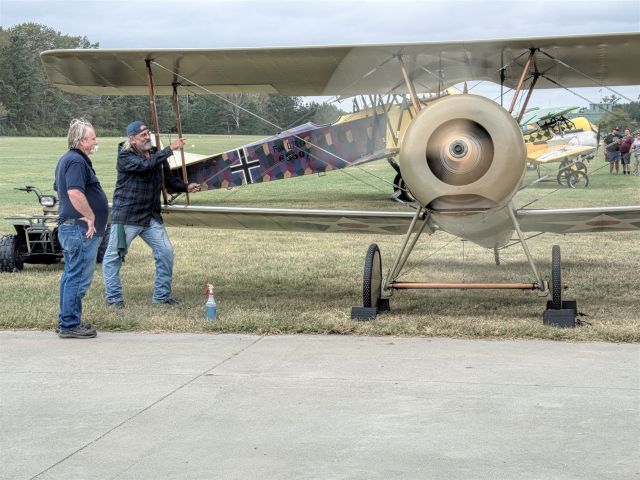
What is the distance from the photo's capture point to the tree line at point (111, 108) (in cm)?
884

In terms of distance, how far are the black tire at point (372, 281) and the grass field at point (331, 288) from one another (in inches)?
7.7

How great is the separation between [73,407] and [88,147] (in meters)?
2.70

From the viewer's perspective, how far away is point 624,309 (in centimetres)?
748

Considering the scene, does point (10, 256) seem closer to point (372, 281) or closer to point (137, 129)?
point (137, 129)

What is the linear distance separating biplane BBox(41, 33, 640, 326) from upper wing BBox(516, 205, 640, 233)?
2cm

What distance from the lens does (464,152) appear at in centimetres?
659

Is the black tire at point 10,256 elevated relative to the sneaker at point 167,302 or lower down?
A: elevated

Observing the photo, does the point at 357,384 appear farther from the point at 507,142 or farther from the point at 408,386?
the point at 507,142

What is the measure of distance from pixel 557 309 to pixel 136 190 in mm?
3752

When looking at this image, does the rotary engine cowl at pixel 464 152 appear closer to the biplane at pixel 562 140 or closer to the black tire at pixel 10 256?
the black tire at pixel 10 256

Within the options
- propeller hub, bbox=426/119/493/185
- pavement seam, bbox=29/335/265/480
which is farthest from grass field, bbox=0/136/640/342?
propeller hub, bbox=426/119/493/185

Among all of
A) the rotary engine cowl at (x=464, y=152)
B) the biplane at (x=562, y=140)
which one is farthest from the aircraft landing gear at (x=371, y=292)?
the biplane at (x=562, y=140)

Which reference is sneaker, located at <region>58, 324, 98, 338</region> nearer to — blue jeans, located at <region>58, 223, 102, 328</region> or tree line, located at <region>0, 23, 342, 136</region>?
blue jeans, located at <region>58, 223, 102, 328</region>

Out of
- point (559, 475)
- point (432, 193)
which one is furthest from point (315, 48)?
point (559, 475)
